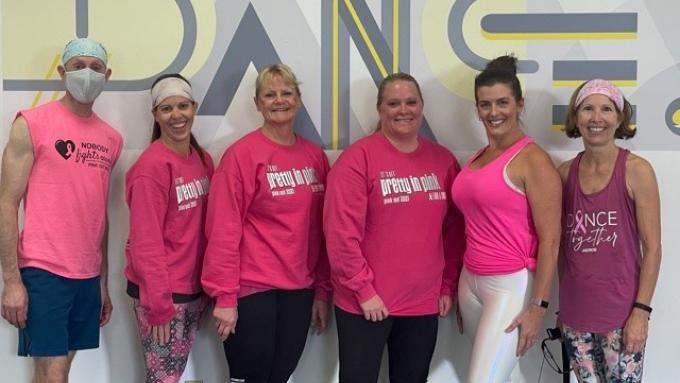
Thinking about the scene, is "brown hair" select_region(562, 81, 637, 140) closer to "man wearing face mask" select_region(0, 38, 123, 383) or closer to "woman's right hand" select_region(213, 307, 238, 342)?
"woman's right hand" select_region(213, 307, 238, 342)

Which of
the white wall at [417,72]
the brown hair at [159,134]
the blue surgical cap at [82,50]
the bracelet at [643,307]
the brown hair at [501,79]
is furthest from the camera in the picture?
the white wall at [417,72]

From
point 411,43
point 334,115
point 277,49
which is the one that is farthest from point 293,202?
point 411,43

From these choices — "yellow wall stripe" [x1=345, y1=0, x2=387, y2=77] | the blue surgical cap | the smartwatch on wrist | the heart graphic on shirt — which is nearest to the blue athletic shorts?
the heart graphic on shirt

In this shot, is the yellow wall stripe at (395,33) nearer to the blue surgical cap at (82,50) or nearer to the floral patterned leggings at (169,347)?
the blue surgical cap at (82,50)

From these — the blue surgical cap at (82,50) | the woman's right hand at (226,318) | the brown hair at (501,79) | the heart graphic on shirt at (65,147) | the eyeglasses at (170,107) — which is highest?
the blue surgical cap at (82,50)

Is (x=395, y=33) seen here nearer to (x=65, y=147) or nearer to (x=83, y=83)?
(x=83, y=83)

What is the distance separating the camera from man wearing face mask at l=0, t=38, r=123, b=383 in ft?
7.02

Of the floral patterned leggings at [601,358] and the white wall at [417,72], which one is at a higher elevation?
the white wall at [417,72]

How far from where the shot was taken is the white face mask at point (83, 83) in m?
2.21

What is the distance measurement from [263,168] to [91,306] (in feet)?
2.92

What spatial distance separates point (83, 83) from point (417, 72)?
138cm

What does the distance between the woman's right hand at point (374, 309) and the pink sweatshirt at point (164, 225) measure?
0.71 metres

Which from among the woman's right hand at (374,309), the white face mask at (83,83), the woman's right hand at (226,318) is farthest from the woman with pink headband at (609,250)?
the white face mask at (83,83)

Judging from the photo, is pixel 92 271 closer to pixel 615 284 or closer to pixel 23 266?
pixel 23 266
